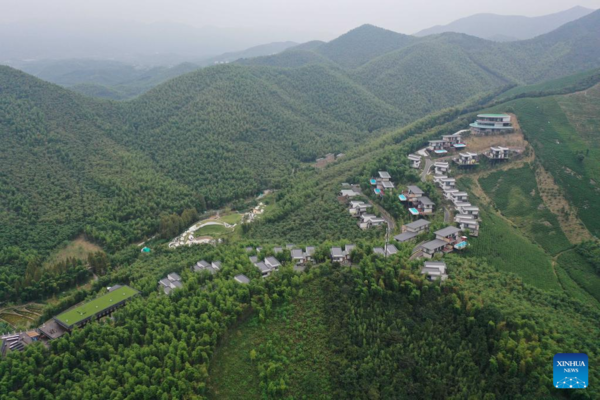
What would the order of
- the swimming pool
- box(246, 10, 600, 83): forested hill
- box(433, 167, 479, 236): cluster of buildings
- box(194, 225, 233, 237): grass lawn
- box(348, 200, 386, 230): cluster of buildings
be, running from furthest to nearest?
box(246, 10, 600, 83): forested hill, box(194, 225, 233, 237): grass lawn, box(348, 200, 386, 230): cluster of buildings, box(433, 167, 479, 236): cluster of buildings, the swimming pool

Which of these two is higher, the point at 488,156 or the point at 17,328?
the point at 488,156

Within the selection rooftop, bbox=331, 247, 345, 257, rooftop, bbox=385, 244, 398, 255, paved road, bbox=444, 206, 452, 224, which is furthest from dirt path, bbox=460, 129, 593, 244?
rooftop, bbox=331, 247, 345, 257

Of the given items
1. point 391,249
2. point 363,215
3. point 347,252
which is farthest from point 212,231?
point 391,249

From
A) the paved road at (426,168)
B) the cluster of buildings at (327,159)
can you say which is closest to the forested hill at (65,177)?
the cluster of buildings at (327,159)

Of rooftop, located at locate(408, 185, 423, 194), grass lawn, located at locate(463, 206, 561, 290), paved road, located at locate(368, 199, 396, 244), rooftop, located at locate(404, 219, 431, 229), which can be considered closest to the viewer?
grass lawn, located at locate(463, 206, 561, 290)

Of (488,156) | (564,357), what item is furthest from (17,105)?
(564,357)

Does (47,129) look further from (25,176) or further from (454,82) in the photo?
(454,82)

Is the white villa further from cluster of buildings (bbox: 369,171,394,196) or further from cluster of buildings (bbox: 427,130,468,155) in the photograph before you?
cluster of buildings (bbox: 369,171,394,196)
